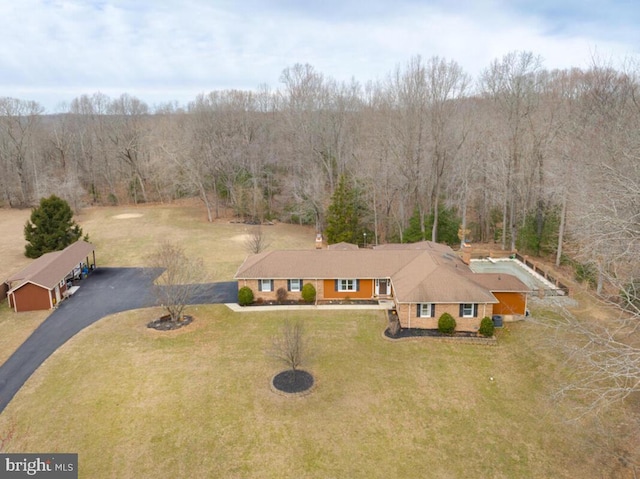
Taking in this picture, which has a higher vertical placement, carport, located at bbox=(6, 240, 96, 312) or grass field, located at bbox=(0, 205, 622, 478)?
carport, located at bbox=(6, 240, 96, 312)

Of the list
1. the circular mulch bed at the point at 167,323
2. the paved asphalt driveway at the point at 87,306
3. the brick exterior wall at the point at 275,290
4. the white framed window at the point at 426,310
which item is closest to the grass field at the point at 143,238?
the paved asphalt driveway at the point at 87,306

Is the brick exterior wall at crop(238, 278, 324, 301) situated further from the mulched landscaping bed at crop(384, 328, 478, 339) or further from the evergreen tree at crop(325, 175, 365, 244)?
the evergreen tree at crop(325, 175, 365, 244)

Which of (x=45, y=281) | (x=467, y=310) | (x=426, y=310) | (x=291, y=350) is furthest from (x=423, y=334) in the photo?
(x=45, y=281)

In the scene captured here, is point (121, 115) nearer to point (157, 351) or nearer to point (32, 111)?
point (32, 111)

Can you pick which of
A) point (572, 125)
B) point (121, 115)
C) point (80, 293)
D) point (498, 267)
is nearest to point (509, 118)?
point (572, 125)

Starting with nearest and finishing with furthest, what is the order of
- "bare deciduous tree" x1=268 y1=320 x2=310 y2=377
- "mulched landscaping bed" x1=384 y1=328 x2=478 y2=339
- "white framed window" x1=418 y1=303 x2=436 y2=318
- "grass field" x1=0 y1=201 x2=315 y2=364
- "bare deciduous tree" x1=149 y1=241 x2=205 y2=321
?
"bare deciduous tree" x1=268 y1=320 x2=310 y2=377, "mulched landscaping bed" x1=384 y1=328 x2=478 y2=339, "white framed window" x1=418 y1=303 x2=436 y2=318, "bare deciduous tree" x1=149 y1=241 x2=205 y2=321, "grass field" x1=0 y1=201 x2=315 y2=364

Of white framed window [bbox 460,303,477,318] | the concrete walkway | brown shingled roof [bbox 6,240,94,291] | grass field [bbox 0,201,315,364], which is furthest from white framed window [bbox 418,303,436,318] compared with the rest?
brown shingled roof [bbox 6,240,94,291]
